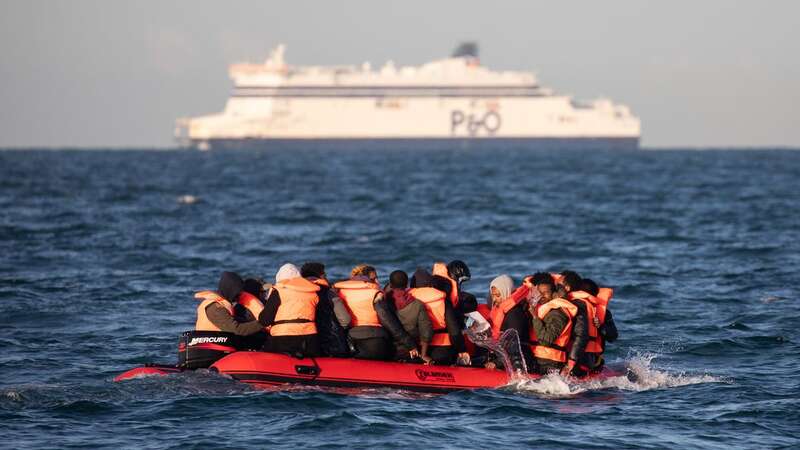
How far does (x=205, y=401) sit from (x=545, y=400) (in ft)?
12.6

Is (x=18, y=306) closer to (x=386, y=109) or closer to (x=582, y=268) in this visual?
(x=582, y=268)

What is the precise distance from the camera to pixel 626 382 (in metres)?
14.9

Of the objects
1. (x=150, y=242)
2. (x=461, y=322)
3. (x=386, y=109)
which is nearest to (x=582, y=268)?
(x=150, y=242)

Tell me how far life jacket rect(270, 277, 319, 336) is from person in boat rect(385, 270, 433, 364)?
0.97m

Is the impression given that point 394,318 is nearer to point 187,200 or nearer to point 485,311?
point 485,311

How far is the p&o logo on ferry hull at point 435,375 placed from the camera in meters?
14.2

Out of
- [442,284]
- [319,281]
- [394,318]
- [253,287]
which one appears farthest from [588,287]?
[253,287]

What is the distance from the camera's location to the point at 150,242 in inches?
1358

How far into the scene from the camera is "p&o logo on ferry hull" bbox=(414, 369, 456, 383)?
557 inches

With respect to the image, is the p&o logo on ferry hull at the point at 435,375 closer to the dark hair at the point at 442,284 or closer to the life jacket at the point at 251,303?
the dark hair at the point at 442,284

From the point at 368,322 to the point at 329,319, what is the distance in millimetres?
457

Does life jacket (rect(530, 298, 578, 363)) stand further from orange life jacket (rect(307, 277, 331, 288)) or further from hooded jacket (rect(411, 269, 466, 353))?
orange life jacket (rect(307, 277, 331, 288))

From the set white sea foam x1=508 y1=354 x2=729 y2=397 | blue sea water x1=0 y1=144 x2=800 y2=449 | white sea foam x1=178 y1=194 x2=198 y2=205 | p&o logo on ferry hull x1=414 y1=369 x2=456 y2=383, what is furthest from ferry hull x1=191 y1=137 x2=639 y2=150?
p&o logo on ferry hull x1=414 y1=369 x2=456 y2=383

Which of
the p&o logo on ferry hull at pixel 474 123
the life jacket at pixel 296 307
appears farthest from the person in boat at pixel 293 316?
the p&o logo on ferry hull at pixel 474 123
